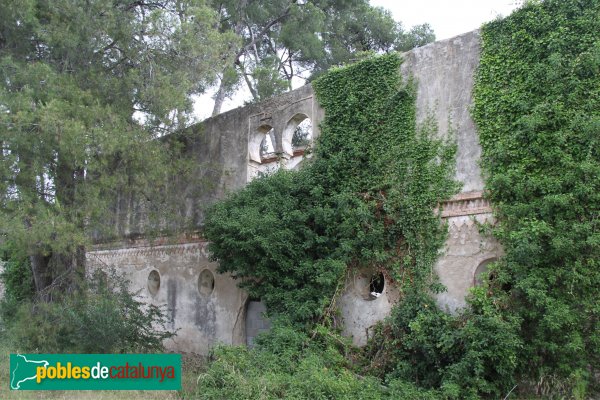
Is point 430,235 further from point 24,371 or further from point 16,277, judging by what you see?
point 16,277

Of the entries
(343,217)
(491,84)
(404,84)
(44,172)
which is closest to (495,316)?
(343,217)

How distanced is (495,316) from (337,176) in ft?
12.7

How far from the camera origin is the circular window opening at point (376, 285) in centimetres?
966

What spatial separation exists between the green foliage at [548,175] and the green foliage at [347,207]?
1.05 metres

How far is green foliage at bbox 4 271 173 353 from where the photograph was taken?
963 centimetres

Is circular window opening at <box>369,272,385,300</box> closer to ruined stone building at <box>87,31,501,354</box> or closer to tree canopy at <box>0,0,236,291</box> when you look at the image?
ruined stone building at <box>87,31,501,354</box>

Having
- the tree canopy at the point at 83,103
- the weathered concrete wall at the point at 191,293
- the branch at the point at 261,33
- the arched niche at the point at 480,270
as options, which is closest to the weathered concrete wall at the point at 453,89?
the arched niche at the point at 480,270

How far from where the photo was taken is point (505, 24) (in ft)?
28.5

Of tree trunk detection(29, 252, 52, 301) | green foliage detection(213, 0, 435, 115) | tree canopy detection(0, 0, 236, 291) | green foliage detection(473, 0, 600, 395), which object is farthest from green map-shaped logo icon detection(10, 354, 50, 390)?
green foliage detection(213, 0, 435, 115)

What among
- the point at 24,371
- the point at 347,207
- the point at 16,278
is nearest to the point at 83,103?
the point at 24,371

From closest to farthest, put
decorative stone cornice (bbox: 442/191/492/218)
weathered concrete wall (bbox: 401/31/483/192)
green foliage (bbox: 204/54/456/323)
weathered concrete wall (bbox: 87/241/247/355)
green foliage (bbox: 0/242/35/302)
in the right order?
decorative stone cornice (bbox: 442/191/492/218) < weathered concrete wall (bbox: 401/31/483/192) < green foliage (bbox: 204/54/456/323) < weathered concrete wall (bbox: 87/241/247/355) < green foliage (bbox: 0/242/35/302)

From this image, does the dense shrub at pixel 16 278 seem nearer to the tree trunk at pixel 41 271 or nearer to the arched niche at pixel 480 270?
the tree trunk at pixel 41 271

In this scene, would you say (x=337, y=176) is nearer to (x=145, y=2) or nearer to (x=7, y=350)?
(x=145, y=2)

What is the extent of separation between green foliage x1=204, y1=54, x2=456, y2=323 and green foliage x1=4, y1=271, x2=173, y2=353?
2128mm
